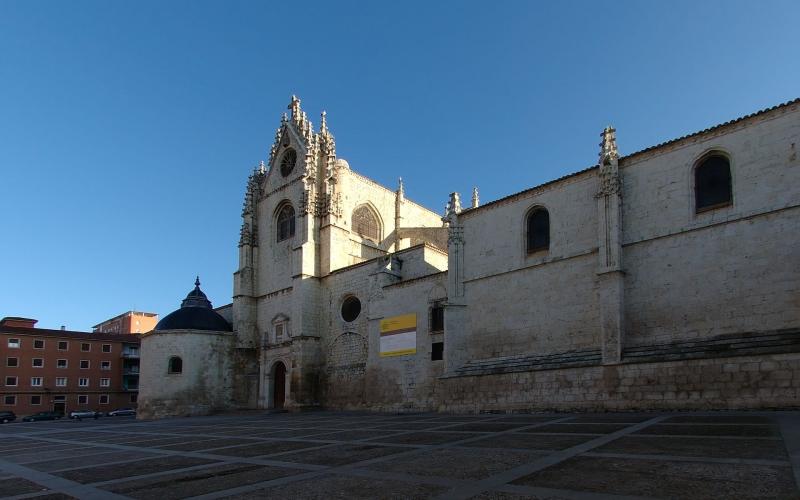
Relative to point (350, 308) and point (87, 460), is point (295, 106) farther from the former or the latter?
point (87, 460)

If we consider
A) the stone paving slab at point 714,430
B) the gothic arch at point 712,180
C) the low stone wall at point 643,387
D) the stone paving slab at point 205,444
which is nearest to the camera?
the stone paving slab at point 714,430

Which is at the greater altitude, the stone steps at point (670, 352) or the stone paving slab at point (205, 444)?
the stone steps at point (670, 352)

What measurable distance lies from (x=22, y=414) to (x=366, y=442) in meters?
58.4

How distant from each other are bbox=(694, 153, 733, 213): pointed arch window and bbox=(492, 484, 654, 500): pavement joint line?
15.7m

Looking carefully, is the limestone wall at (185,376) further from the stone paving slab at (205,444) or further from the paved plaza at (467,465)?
the paved plaza at (467,465)

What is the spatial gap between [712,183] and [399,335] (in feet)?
52.2

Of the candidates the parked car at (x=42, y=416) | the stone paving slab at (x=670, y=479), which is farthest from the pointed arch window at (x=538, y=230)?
the parked car at (x=42, y=416)

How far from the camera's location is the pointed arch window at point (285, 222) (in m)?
40.2

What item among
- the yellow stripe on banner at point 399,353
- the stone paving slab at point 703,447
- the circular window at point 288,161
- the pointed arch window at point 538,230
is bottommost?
the stone paving slab at point 703,447

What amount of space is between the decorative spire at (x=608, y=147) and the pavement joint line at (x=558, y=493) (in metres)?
17.2

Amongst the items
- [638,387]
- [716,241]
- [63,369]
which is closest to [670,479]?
[638,387]

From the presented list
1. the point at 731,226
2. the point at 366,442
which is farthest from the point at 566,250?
the point at 366,442

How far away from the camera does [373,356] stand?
30469mm

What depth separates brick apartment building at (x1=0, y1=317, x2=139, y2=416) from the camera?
5706 centimetres
